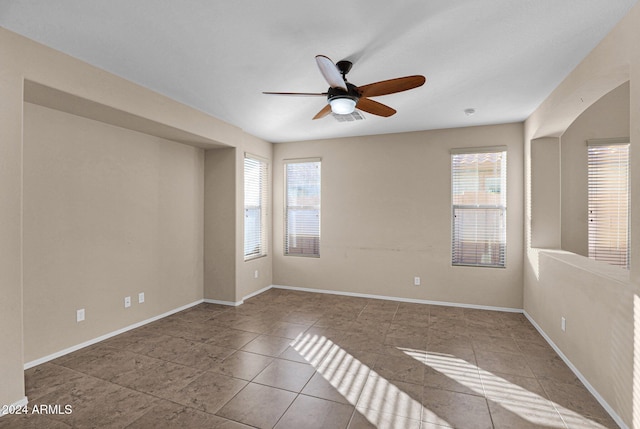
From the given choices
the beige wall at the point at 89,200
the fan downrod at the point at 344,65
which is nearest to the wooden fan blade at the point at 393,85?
the fan downrod at the point at 344,65

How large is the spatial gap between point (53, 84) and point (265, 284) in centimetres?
404

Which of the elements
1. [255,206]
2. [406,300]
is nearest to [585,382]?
[406,300]

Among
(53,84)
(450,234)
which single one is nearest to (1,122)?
(53,84)

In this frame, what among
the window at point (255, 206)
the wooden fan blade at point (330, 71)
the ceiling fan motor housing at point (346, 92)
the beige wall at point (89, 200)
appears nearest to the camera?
the wooden fan blade at point (330, 71)

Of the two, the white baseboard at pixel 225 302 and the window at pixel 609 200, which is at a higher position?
the window at pixel 609 200

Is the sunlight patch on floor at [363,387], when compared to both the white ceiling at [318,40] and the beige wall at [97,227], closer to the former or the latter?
the beige wall at [97,227]

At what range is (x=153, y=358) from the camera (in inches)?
119

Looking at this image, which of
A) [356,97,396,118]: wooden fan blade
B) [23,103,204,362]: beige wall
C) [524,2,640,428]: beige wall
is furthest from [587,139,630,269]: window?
[23,103,204,362]: beige wall

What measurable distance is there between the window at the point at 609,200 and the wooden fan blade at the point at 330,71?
11.9 feet

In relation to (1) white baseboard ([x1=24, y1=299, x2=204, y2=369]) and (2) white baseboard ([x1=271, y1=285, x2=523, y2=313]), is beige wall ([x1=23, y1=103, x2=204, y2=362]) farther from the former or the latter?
(2) white baseboard ([x1=271, y1=285, x2=523, y2=313])

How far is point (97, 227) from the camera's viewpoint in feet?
11.1

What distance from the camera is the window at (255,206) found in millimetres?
5109

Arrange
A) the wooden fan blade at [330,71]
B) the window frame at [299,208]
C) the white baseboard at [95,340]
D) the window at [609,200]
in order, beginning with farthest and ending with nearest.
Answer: the window frame at [299,208] → the window at [609,200] → the white baseboard at [95,340] → the wooden fan blade at [330,71]

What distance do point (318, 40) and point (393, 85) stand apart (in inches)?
24.7
